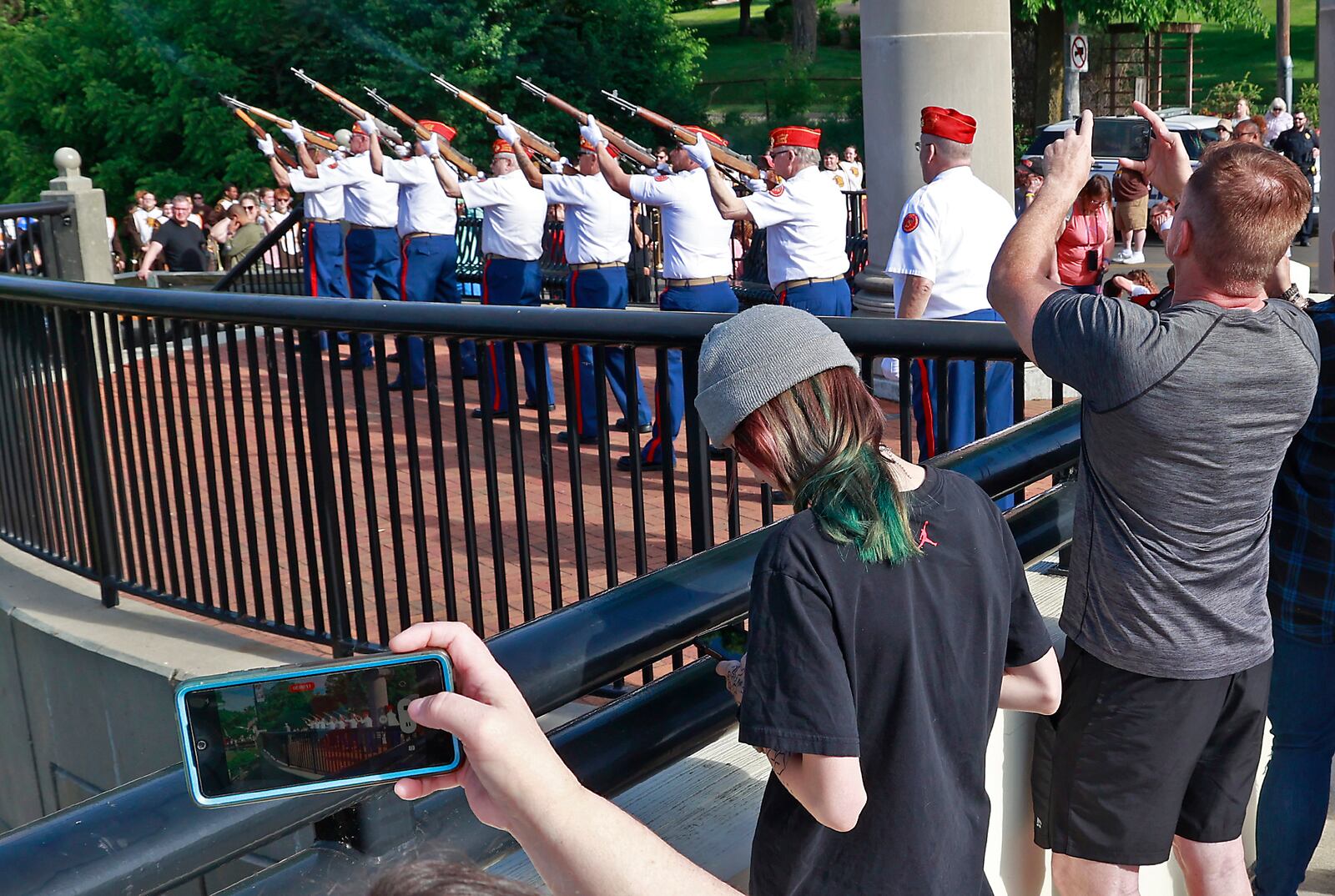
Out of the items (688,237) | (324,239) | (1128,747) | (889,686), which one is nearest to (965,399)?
(1128,747)

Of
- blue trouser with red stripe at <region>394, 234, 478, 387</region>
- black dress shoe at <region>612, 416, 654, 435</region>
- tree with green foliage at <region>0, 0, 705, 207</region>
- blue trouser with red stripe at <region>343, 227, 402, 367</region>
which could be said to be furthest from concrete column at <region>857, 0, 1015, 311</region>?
tree with green foliage at <region>0, 0, 705, 207</region>

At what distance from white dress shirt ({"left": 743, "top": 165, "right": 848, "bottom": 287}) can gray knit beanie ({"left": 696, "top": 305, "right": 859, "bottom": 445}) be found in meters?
6.52

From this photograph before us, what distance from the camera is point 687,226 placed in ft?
29.5

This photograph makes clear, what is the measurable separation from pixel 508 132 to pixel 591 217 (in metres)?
2.23

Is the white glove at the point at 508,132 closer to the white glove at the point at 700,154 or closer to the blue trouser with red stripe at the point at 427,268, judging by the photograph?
the blue trouser with red stripe at the point at 427,268

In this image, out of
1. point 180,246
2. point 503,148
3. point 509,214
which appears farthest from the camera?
point 180,246

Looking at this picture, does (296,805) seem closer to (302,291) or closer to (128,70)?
(302,291)

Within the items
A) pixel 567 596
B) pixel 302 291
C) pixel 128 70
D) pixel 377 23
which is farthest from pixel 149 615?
pixel 128 70

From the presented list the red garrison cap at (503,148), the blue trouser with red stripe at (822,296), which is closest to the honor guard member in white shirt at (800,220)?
the blue trouser with red stripe at (822,296)

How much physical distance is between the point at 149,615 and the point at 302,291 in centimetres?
855

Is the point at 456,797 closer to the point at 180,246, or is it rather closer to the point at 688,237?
the point at 688,237

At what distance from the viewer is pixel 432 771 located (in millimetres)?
1342

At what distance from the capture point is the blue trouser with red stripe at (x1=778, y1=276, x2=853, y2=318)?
8.63 meters

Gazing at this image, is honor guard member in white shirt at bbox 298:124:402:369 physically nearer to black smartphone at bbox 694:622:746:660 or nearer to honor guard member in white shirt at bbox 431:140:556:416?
honor guard member in white shirt at bbox 431:140:556:416
